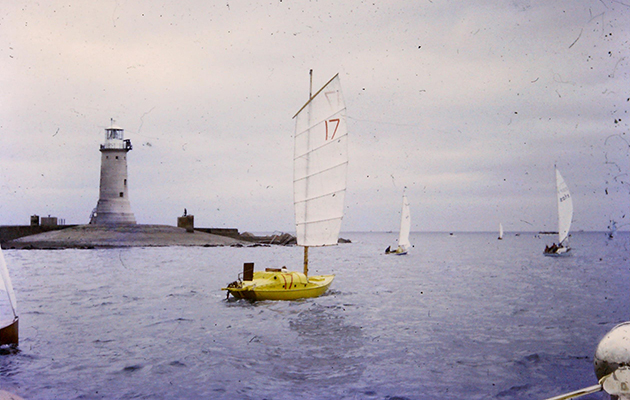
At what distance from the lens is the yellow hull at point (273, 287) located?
1730 cm

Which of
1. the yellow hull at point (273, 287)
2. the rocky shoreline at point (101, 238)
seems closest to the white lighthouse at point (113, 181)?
the rocky shoreline at point (101, 238)

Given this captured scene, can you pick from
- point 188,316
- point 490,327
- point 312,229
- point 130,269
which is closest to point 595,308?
point 490,327

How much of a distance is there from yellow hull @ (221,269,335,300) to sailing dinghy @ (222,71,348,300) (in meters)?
1.38

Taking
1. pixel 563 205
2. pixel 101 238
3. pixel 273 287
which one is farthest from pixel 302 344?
pixel 101 238

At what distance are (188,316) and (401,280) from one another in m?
19.1

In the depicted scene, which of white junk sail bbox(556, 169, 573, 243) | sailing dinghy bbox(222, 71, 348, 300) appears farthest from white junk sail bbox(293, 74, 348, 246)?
white junk sail bbox(556, 169, 573, 243)

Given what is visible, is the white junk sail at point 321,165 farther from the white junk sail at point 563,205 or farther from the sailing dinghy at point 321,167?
the white junk sail at point 563,205

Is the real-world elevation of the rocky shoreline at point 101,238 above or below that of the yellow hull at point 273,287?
above

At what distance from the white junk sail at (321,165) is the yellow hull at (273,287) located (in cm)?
244

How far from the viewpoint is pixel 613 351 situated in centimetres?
486

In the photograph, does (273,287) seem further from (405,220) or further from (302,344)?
(405,220)

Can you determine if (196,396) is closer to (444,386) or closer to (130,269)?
(444,386)

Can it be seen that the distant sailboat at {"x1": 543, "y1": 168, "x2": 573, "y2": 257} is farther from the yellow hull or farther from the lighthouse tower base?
the lighthouse tower base

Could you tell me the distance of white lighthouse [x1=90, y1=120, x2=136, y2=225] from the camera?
55000 mm
